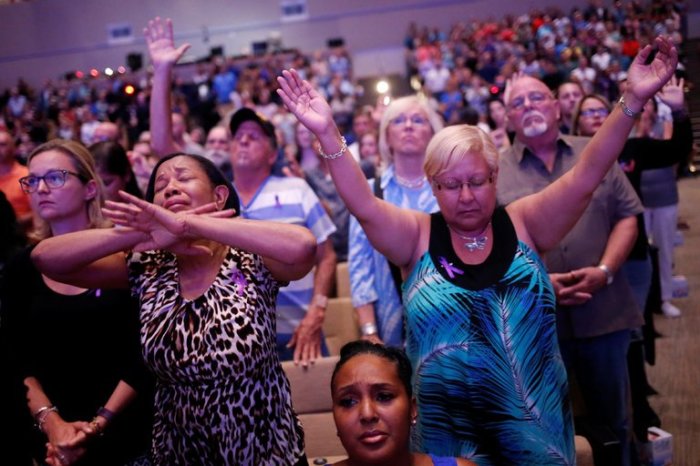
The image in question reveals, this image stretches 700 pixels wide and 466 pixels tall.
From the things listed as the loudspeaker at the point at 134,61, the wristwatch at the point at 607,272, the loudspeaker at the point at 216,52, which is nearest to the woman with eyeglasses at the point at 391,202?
the wristwatch at the point at 607,272

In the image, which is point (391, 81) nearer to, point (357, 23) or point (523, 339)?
point (357, 23)

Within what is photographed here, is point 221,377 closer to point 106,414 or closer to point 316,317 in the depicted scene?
point 106,414

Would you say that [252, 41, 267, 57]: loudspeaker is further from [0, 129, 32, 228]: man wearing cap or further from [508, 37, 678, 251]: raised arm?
[508, 37, 678, 251]: raised arm

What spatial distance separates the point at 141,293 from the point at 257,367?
38 cm

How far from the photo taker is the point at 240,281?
5.70 ft

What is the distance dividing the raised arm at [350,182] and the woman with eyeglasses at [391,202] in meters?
0.67

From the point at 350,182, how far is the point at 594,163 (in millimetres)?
613

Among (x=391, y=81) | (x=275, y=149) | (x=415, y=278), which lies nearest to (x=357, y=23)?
(x=391, y=81)

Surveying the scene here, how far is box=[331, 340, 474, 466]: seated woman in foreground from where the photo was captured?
1.62 metres

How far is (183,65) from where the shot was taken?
Answer: 711 inches

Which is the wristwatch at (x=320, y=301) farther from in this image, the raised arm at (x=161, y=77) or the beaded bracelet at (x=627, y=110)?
the beaded bracelet at (x=627, y=110)

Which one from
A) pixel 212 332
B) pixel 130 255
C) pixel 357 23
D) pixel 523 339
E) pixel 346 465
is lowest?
pixel 346 465

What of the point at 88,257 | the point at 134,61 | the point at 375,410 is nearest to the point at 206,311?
the point at 88,257

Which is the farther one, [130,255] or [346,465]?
[130,255]
